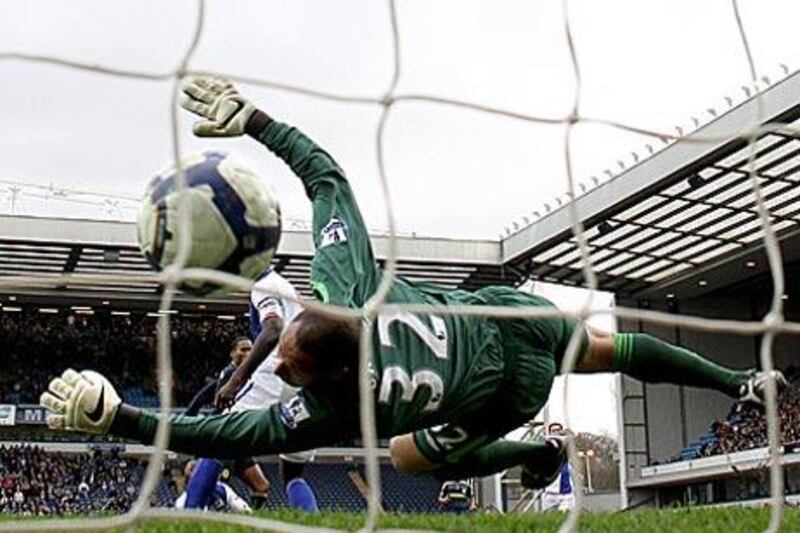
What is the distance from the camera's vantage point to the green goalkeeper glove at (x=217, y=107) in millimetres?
3762

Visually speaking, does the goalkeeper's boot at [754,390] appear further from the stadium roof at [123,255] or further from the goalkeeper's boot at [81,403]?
the stadium roof at [123,255]

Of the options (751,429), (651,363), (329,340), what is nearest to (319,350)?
(329,340)

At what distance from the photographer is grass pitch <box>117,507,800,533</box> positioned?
13.0ft

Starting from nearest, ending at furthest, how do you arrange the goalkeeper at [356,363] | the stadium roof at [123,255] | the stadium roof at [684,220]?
the goalkeeper at [356,363], the stadium roof at [684,220], the stadium roof at [123,255]

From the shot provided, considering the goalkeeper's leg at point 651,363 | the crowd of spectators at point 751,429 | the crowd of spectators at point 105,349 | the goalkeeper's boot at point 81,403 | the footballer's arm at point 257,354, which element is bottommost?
the goalkeeper's boot at point 81,403

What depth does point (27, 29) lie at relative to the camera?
3812 millimetres

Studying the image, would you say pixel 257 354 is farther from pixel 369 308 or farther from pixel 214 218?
pixel 369 308

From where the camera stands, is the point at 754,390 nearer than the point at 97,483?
Yes

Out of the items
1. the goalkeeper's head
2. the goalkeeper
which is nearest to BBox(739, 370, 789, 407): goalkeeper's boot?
the goalkeeper

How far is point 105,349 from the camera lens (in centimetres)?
2933

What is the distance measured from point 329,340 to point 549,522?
5.72ft

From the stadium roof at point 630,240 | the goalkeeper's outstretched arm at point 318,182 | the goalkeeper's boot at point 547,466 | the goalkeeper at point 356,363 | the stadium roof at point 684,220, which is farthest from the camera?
the stadium roof at point 630,240

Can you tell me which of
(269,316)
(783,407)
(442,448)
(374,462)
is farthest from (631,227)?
(374,462)

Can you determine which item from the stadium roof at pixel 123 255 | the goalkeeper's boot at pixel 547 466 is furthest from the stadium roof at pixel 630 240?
the goalkeeper's boot at pixel 547 466
